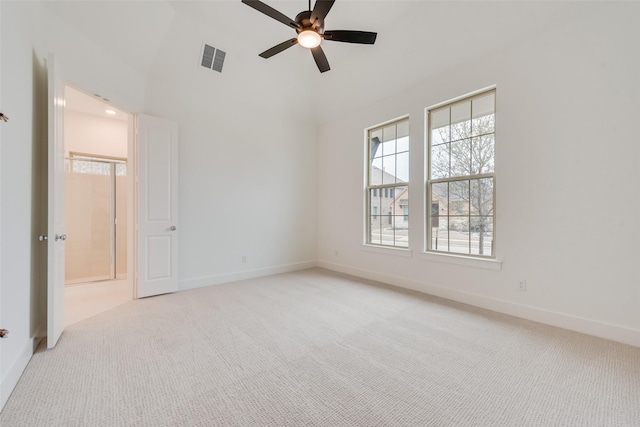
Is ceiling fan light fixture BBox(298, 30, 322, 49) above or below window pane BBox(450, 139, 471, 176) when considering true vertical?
above

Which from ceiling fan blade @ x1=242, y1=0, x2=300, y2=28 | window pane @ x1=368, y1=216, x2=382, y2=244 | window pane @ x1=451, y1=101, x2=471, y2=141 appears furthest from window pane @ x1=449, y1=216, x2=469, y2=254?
ceiling fan blade @ x1=242, y1=0, x2=300, y2=28

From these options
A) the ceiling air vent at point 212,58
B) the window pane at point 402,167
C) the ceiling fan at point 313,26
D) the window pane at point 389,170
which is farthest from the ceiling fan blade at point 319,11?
the window pane at point 389,170

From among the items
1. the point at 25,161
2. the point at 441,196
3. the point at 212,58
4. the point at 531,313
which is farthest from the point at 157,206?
the point at 531,313

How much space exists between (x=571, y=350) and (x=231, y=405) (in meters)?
2.72

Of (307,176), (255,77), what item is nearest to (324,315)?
(307,176)

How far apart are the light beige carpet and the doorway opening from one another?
232 centimetres

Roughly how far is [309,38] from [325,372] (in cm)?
284

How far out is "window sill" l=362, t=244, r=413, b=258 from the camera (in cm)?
411

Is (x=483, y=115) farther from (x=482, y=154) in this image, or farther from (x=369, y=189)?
(x=369, y=189)

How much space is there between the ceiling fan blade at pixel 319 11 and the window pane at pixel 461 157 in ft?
7.65

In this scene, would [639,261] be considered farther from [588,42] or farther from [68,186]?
[68,186]

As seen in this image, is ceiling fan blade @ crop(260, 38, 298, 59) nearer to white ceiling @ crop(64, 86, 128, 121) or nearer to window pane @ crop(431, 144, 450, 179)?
window pane @ crop(431, 144, 450, 179)

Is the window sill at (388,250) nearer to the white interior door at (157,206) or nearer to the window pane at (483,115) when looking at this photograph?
the window pane at (483,115)

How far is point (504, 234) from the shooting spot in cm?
313
